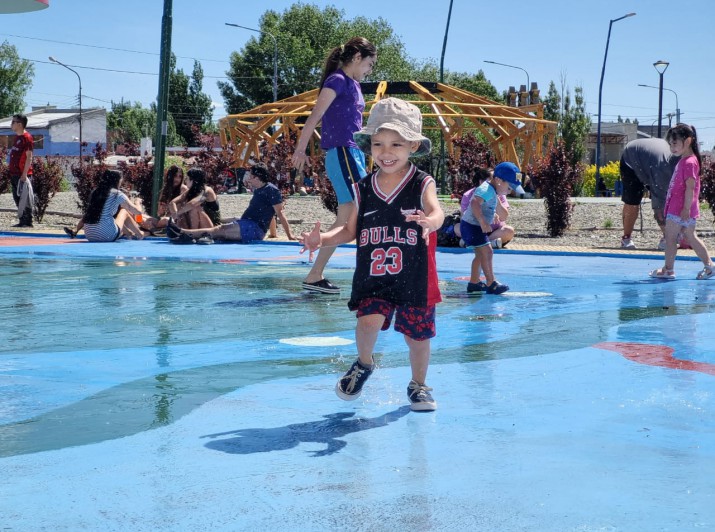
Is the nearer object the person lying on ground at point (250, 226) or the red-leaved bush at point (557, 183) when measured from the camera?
the person lying on ground at point (250, 226)

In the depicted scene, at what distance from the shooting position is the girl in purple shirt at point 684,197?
943cm

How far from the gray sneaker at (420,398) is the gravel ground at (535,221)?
33.6ft

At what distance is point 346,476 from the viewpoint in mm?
3223

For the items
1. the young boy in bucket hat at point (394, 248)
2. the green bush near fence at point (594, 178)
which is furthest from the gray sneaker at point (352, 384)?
the green bush near fence at point (594, 178)

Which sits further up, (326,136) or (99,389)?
(326,136)

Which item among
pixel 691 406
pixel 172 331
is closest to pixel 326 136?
pixel 172 331

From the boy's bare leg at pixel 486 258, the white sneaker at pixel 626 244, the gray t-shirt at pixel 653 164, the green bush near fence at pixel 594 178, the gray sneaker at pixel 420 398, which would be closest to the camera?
the gray sneaker at pixel 420 398

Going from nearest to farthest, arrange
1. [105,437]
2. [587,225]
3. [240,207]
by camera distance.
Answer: [105,437] < [587,225] < [240,207]

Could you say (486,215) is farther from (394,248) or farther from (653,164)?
(653,164)

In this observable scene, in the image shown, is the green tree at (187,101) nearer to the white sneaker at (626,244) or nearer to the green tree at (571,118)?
the green tree at (571,118)

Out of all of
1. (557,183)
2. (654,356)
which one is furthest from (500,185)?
(557,183)

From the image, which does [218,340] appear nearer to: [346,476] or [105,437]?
[105,437]

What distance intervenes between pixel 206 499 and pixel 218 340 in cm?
303

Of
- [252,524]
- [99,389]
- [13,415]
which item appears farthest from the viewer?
[99,389]
